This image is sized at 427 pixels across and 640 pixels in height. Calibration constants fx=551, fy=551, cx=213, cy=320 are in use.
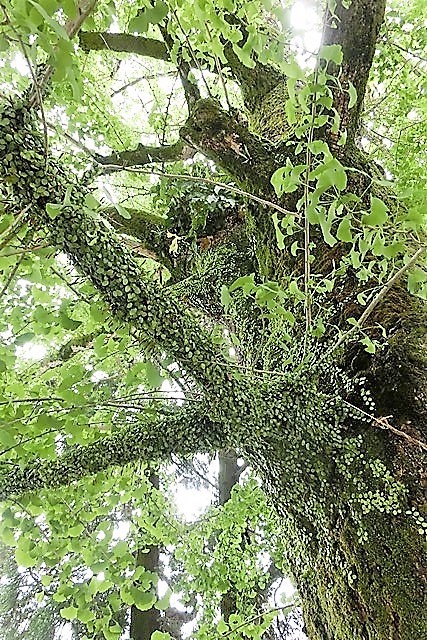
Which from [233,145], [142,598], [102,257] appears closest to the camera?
[102,257]

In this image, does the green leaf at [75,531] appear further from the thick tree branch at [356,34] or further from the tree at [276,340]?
the thick tree branch at [356,34]

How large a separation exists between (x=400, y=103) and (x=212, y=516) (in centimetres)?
255

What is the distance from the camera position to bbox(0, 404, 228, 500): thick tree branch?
168 centimetres

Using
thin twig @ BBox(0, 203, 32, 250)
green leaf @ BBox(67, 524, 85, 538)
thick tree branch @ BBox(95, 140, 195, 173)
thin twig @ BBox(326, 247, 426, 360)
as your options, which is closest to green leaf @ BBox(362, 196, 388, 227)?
thin twig @ BBox(326, 247, 426, 360)

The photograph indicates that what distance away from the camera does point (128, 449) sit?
1.76m

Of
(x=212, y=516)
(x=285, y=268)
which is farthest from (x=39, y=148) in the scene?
(x=212, y=516)

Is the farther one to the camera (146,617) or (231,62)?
(146,617)

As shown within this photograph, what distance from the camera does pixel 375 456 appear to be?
154 centimetres

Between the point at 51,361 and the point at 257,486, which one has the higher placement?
the point at 51,361

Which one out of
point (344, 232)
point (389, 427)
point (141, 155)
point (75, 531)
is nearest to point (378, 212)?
point (344, 232)

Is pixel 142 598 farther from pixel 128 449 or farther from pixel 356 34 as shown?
pixel 356 34

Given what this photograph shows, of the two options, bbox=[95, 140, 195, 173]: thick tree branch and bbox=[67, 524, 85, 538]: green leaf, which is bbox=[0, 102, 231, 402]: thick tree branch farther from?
bbox=[95, 140, 195, 173]: thick tree branch

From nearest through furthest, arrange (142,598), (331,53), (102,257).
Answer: (331,53), (102,257), (142,598)

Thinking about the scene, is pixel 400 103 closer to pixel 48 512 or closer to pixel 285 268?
pixel 285 268
